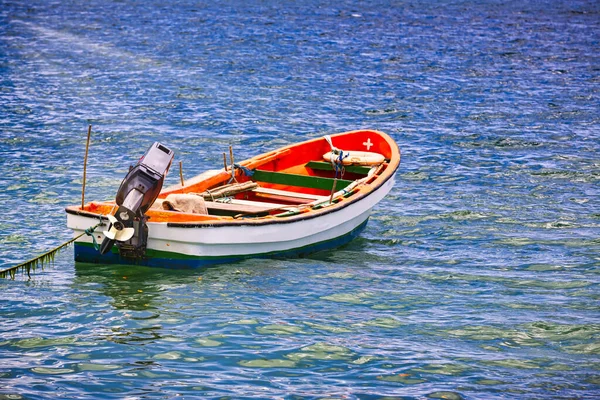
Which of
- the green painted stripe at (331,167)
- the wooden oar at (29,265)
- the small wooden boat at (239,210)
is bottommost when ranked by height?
the wooden oar at (29,265)

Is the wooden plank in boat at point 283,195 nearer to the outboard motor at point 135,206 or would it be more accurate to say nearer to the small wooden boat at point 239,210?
the small wooden boat at point 239,210

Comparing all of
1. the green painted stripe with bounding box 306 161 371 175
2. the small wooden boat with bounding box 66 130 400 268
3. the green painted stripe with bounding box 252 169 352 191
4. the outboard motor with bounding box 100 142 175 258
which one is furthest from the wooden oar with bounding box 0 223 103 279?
the green painted stripe with bounding box 306 161 371 175

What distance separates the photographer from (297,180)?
1658 cm

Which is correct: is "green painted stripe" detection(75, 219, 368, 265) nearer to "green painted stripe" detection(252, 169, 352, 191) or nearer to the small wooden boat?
the small wooden boat

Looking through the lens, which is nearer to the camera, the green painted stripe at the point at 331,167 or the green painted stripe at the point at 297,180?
the green painted stripe at the point at 297,180

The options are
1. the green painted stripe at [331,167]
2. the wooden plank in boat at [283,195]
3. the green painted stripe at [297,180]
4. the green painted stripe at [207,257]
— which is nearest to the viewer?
the green painted stripe at [207,257]

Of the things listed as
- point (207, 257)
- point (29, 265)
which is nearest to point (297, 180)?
point (207, 257)

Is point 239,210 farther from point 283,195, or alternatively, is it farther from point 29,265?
point 29,265

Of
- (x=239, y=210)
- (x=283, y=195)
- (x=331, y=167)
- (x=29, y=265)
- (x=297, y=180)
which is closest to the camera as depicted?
(x=29, y=265)

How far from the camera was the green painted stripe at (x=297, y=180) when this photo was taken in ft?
54.0

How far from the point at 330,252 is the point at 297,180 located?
1.56 metres

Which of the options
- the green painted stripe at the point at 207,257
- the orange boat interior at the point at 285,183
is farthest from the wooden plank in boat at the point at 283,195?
the green painted stripe at the point at 207,257

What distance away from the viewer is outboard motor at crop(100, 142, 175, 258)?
13000mm

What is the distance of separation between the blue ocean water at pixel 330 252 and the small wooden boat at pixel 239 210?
0.34 meters
